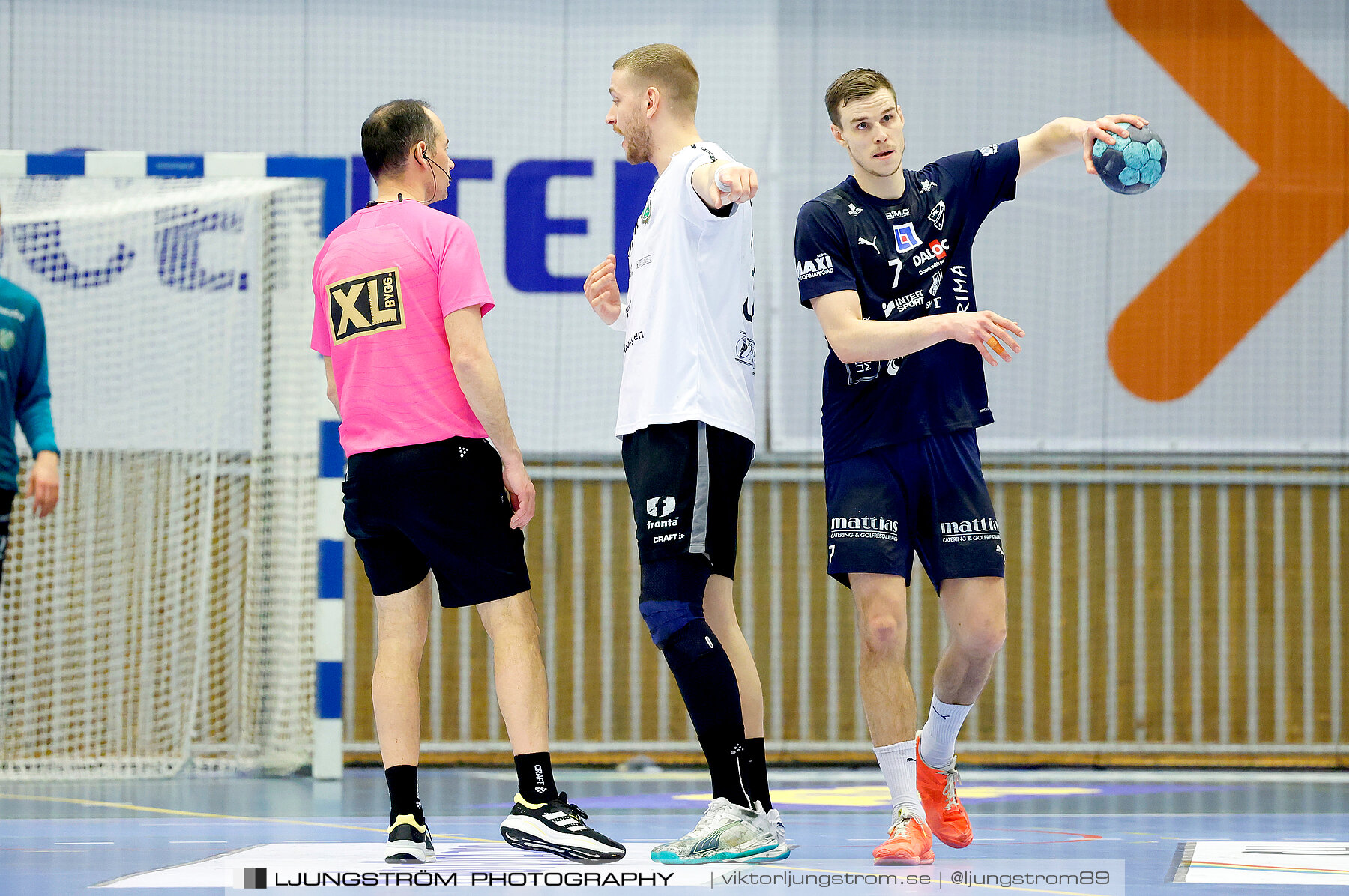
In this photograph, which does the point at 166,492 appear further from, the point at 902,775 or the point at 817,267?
the point at 902,775

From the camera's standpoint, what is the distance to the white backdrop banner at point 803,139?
305 inches

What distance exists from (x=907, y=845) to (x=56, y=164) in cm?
501

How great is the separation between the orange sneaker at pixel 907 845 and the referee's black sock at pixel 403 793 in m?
1.22

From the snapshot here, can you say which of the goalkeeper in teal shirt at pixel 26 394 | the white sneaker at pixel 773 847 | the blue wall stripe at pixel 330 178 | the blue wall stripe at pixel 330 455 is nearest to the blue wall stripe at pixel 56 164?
the blue wall stripe at pixel 330 178

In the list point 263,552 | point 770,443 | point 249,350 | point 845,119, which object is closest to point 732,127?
point 770,443

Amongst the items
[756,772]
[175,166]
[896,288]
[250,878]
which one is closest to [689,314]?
[896,288]

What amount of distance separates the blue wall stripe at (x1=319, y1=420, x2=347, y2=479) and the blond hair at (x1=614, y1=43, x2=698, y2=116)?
323 cm

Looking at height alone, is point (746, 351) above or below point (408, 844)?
above

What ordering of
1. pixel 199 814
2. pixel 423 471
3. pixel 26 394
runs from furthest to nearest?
pixel 26 394
pixel 199 814
pixel 423 471

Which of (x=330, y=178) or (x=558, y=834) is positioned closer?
(x=558, y=834)

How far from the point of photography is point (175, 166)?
21.4 ft

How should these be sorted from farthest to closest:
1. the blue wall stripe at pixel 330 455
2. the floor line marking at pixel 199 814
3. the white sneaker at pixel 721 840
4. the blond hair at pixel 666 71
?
the blue wall stripe at pixel 330 455 → the floor line marking at pixel 199 814 → the blond hair at pixel 666 71 → the white sneaker at pixel 721 840

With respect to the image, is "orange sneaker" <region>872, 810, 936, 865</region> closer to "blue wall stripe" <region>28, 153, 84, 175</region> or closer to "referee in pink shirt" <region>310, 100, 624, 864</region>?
"referee in pink shirt" <region>310, 100, 624, 864</region>

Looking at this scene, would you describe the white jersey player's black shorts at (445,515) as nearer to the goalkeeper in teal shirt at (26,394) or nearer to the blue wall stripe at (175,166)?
the goalkeeper in teal shirt at (26,394)
